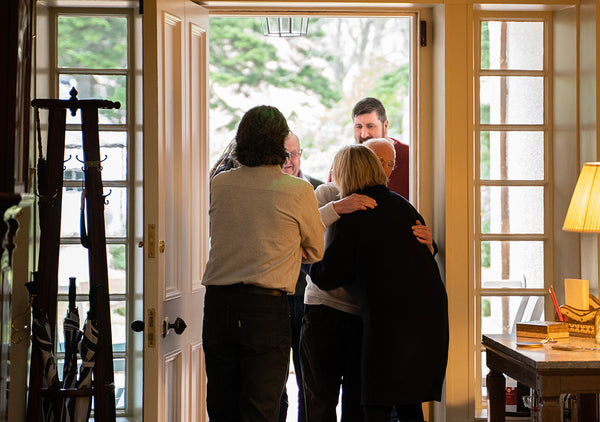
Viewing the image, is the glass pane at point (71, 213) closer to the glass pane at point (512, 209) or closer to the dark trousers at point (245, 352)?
the dark trousers at point (245, 352)

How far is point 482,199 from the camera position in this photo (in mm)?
3592

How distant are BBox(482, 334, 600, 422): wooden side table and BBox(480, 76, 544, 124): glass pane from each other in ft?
3.70

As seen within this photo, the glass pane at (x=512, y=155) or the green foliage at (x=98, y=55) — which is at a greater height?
the green foliage at (x=98, y=55)

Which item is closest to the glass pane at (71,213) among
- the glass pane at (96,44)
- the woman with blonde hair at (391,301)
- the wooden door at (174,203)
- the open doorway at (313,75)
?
the wooden door at (174,203)

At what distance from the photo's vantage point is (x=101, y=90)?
3240 mm

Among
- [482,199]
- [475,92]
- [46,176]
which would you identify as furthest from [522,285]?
[46,176]

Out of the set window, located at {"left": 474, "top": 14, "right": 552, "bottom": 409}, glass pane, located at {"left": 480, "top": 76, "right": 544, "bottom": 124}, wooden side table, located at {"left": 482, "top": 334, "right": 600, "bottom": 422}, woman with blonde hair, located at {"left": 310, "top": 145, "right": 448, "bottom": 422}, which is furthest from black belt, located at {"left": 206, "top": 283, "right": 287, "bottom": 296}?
glass pane, located at {"left": 480, "top": 76, "right": 544, "bottom": 124}

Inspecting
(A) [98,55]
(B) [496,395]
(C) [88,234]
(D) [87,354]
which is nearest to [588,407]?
(B) [496,395]

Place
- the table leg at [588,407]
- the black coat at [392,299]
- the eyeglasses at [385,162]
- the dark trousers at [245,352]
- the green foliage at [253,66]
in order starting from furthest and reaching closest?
the green foliage at [253,66] < the eyeglasses at [385,162] < the table leg at [588,407] < the black coat at [392,299] < the dark trousers at [245,352]

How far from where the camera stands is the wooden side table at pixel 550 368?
2.66 metres

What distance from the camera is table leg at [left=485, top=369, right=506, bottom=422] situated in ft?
10.4

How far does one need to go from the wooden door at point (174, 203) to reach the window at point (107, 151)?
0.23 meters

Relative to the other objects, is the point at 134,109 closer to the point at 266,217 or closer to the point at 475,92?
the point at 266,217

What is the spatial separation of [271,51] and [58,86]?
888cm
